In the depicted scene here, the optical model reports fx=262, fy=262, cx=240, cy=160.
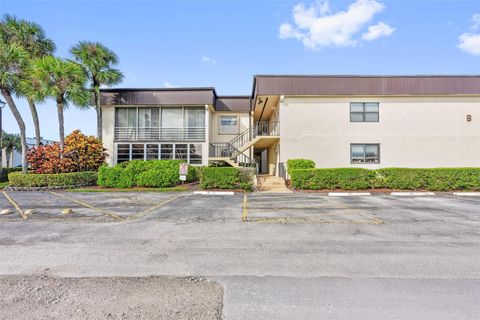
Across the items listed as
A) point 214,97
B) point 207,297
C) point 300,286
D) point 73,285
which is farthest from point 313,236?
point 214,97

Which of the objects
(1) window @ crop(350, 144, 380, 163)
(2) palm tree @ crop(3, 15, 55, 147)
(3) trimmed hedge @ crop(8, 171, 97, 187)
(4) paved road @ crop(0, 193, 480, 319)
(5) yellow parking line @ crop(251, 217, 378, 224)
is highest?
(2) palm tree @ crop(3, 15, 55, 147)

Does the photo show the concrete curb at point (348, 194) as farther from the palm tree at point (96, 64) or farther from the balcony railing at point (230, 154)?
the palm tree at point (96, 64)

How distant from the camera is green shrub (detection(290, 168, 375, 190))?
559 inches

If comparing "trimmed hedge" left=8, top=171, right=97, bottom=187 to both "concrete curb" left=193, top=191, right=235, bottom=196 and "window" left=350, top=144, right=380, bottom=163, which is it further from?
"window" left=350, top=144, right=380, bottom=163

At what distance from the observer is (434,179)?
14047mm

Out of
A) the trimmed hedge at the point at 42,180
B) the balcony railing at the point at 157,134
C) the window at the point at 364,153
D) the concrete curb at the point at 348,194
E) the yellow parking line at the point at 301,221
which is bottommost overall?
the yellow parking line at the point at 301,221

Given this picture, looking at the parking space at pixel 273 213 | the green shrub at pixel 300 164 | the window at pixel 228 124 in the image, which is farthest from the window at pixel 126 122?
the green shrub at pixel 300 164

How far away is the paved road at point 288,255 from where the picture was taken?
3080 mm

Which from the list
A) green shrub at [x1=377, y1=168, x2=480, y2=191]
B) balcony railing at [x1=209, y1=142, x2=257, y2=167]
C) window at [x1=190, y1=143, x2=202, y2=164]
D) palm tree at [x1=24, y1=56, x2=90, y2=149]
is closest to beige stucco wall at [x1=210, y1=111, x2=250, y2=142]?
balcony railing at [x1=209, y1=142, x2=257, y2=167]

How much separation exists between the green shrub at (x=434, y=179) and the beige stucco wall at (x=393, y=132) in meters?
2.89

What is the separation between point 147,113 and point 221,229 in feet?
56.8

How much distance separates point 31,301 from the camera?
3.10 m

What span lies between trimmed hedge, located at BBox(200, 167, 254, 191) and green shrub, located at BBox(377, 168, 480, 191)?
758cm

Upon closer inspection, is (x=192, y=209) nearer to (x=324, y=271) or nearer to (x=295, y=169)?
(x=324, y=271)
